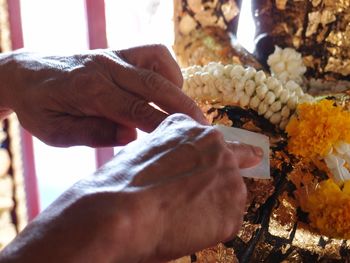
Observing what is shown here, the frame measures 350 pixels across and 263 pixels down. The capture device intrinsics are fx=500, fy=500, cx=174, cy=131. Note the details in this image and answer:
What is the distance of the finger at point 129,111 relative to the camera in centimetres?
50

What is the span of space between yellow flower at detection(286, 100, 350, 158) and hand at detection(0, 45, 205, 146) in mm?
176

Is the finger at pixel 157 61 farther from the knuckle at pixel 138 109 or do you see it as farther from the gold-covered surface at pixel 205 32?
the gold-covered surface at pixel 205 32

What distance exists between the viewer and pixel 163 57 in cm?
54

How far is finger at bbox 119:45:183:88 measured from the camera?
54 centimetres

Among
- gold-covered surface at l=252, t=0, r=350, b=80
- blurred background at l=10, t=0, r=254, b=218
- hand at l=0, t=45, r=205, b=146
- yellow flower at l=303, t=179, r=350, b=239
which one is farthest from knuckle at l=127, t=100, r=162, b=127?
blurred background at l=10, t=0, r=254, b=218

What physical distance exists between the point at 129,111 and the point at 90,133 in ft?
0.25

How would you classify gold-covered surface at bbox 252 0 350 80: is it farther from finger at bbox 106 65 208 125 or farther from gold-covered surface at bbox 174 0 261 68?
finger at bbox 106 65 208 125

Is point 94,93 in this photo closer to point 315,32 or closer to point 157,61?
point 157,61

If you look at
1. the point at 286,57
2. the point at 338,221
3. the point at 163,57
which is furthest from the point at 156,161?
the point at 286,57

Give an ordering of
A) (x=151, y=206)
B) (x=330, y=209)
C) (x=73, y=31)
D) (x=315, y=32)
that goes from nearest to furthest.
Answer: (x=151, y=206) → (x=330, y=209) → (x=315, y=32) → (x=73, y=31)

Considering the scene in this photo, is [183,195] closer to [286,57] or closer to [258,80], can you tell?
[258,80]

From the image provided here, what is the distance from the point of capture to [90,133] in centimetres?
56

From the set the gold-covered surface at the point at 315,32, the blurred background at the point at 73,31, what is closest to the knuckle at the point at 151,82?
the gold-covered surface at the point at 315,32

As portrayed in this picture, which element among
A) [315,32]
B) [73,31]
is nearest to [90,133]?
[315,32]
